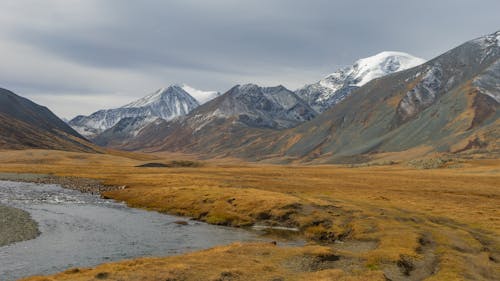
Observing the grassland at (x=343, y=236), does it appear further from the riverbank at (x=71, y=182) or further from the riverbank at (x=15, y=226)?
the riverbank at (x=15, y=226)

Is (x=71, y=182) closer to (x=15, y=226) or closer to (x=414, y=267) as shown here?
(x=15, y=226)

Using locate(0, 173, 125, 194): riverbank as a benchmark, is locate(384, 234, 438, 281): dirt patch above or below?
above

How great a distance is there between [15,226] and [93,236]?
32.5 feet

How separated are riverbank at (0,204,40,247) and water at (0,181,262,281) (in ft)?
3.38

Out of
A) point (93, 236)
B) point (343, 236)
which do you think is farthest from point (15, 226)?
point (343, 236)

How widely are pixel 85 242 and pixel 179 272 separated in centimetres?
1992

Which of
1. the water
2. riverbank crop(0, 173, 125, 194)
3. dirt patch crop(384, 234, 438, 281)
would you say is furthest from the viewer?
riverbank crop(0, 173, 125, 194)

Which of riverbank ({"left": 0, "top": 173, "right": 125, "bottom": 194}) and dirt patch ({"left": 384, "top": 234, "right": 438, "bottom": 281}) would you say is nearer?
dirt patch ({"left": 384, "top": 234, "right": 438, "bottom": 281})

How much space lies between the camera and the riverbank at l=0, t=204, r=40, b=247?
43.0 metres

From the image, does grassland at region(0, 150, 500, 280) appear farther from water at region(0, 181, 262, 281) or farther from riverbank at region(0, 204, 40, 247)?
riverbank at region(0, 204, 40, 247)

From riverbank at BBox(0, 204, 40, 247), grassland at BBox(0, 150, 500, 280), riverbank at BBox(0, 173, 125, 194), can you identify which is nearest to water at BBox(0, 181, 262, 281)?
riverbank at BBox(0, 204, 40, 247)

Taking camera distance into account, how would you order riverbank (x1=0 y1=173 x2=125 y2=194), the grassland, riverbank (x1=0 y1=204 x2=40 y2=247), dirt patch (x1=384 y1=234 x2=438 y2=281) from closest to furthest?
1. the grassland
2. dirt patch (x1=384 y1=234 x2=438 y2=281)
3. riverbank (x1=0 y1=204 x2=40 y2=247)
4. riverbank (x1=0 y1=173 x2=125 y2=194)

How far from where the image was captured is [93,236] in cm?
4703

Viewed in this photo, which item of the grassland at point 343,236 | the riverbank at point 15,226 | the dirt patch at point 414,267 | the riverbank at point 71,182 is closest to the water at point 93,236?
the riverbank at point 15,226
